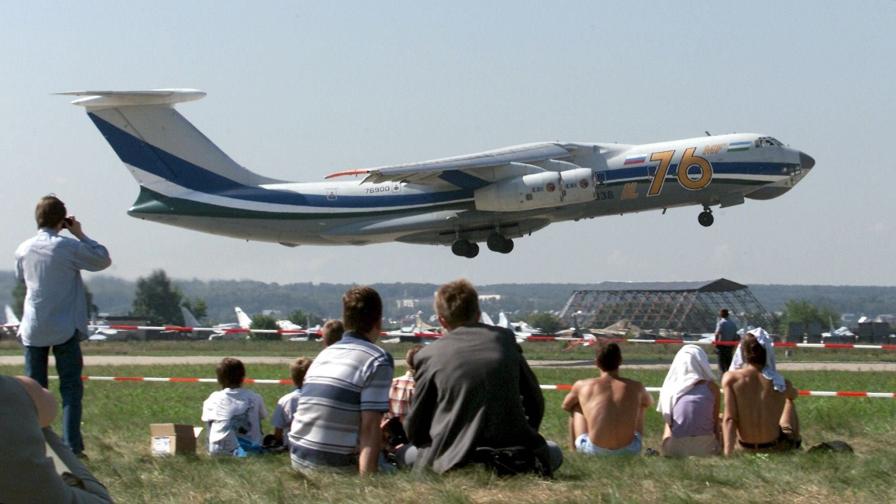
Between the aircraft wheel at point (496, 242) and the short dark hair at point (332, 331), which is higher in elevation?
the aircraft wheel at point (496, 242)

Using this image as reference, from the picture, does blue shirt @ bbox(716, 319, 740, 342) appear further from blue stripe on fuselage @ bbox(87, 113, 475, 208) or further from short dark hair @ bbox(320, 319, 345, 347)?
blue stripe on fuselage @ bbox(87, 113, 475, 208)

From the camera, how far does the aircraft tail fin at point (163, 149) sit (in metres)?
35.2

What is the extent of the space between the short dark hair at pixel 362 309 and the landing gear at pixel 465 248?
94.3ft

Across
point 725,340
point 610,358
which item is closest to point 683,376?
point 610,358

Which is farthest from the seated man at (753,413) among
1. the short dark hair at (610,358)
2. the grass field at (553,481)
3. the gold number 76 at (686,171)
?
the gold number 76 at (686,171)

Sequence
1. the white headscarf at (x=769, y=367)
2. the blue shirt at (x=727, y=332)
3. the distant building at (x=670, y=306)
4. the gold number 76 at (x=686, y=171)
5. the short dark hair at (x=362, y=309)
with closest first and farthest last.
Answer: the short dark hair at (x=362, y=309) → the white headscarf at (x=769, y=367) → the blue shirt at (x=727, y=332) → the gold number 76 at (x=686, y=171) → the distant building at (x=670, y=306)

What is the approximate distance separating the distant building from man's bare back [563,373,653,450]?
55.4 meters

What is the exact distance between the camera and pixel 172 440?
8789 mm

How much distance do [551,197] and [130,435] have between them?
74.6ft

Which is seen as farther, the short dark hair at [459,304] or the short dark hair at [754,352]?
the short dark hair at [754,352]

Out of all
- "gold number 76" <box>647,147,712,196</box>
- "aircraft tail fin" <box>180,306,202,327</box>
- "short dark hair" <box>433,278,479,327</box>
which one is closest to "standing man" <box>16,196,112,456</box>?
"short dark hair" <box>433,278,479,327</box>

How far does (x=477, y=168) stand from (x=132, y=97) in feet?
31.7

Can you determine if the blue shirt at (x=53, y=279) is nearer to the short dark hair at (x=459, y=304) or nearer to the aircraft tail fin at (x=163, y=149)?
the short dark hair at (x=459, y=304)

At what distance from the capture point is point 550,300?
534 ft
